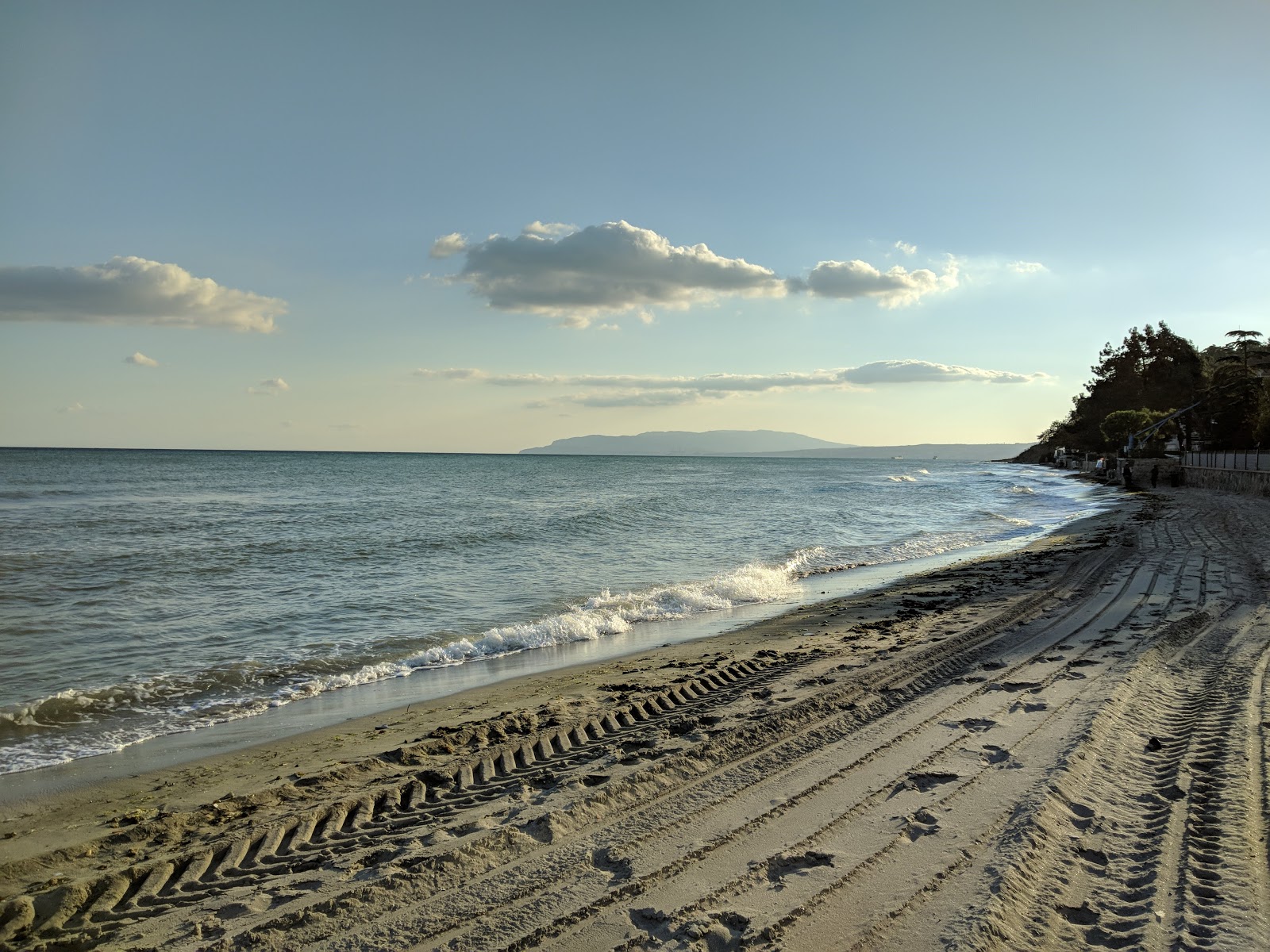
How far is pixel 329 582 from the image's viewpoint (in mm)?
14758

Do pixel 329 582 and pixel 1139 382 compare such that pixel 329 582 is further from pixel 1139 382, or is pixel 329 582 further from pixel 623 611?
pixel 1139 382

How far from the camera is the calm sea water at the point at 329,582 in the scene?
839 cm

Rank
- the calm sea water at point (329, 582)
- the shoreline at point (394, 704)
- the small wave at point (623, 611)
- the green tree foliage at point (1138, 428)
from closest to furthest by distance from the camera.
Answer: the shoreline at point (394, 704) < the calm sea water at point (329, 582) < the small wave at point (623, 611) < the green tree foliage at point (1138, 428)

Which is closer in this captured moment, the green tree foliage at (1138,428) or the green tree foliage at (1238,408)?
the green tree foliage at (1238,408)

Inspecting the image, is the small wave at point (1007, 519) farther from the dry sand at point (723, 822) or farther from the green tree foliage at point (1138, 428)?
the green tree foliage at point (1138, 428)

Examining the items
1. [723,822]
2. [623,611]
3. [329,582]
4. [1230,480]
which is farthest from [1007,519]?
[723,822]

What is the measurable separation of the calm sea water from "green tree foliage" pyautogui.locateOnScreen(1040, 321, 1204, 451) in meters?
59.3

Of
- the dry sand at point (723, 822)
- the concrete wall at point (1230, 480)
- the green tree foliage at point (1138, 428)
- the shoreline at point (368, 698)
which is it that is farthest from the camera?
the green tree foliage at point (1138, 428)

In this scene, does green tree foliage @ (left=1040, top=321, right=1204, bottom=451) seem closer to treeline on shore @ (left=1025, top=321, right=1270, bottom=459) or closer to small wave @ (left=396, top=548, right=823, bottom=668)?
treeline on shore @ (left=1025, top=321, right=1270, bottom=459)

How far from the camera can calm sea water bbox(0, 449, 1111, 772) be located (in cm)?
839

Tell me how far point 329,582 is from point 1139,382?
103 m

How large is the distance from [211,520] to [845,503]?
1155 inches

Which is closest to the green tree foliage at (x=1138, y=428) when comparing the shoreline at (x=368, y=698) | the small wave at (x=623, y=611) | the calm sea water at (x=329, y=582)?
the calm sea water at (x=329, y=582)

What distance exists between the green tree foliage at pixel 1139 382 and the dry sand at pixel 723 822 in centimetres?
7360
